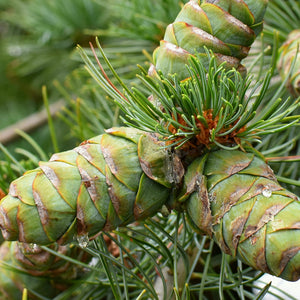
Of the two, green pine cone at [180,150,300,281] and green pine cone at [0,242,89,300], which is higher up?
green pine cone at [180,150,300,281]

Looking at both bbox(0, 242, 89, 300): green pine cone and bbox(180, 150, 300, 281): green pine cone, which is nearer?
bbox(180, 150, 300, 281): green pine cone

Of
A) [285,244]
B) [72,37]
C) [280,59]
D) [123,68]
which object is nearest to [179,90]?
[285,244]

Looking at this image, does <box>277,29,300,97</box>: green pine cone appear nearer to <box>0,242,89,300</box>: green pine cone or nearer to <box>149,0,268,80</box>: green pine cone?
<box>149,0,268,80</box>: green pine cone

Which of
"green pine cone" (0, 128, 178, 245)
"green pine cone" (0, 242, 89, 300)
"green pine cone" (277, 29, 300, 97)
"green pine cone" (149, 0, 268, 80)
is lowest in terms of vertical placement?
"green pine cone" (0, 242, 89, 300)

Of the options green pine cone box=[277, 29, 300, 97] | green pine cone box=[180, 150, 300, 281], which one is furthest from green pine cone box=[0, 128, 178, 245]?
green pine cone box=[277, 29, 300, 97]

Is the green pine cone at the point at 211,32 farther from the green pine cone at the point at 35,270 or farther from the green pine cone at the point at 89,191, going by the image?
the green pine cone at the point at 35,270
